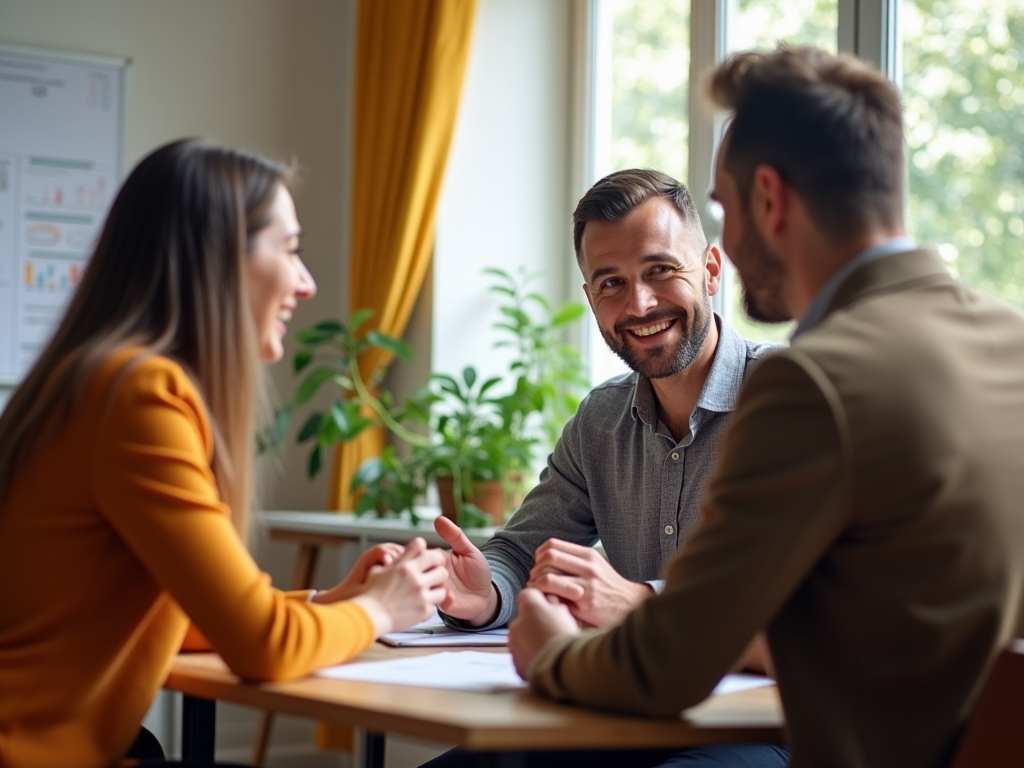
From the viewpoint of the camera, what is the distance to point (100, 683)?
4.61ft

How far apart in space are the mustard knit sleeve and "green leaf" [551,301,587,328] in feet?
7.92

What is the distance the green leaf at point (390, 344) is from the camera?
12.6ft

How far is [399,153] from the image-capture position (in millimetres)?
4059

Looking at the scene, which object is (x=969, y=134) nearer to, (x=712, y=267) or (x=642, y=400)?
(x=712, y=267)

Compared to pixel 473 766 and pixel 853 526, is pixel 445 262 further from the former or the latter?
pixel 853 526

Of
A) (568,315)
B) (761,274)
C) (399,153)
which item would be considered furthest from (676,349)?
(399,153)

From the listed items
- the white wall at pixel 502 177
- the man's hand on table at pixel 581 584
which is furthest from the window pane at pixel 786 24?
the man's hand on table at pixel 581 584

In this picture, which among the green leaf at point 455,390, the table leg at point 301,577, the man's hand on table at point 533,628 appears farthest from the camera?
the table leg at point 301,577

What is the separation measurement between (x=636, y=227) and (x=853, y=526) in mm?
1160

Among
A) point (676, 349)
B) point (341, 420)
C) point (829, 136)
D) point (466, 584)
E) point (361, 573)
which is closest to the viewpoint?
point (829, 136)

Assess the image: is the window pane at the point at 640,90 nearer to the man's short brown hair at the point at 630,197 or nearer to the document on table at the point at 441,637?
the man's short brown hair at the point at 630,197

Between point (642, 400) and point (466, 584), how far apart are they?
52 cm

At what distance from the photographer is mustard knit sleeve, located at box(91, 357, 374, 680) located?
4.42 feet

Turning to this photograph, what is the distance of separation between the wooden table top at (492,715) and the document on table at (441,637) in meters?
0.36
